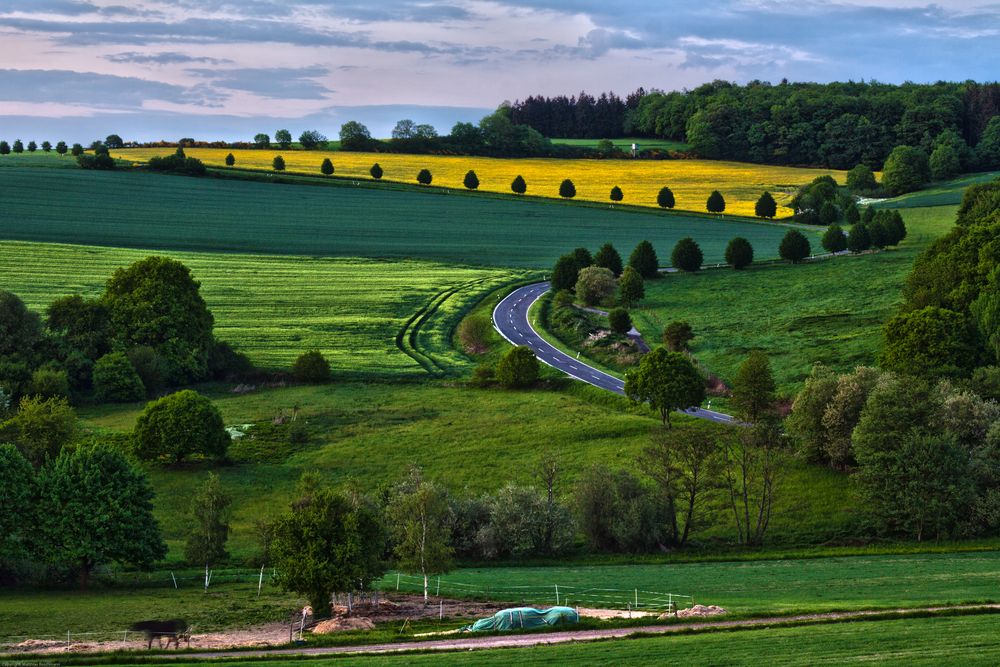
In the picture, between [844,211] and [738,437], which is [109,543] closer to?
[738,437]

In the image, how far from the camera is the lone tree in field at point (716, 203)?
162125 mm

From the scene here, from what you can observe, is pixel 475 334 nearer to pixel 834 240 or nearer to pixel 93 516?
pixel 834 240

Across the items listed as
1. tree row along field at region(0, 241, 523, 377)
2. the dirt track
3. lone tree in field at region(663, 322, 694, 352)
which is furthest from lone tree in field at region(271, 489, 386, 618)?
lone tree in field at region(663, 322, 694, 352)

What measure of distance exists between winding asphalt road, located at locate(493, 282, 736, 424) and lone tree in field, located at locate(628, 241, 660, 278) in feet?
31.1

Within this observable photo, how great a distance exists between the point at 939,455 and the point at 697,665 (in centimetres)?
3458

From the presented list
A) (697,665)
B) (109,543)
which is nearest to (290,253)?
(109,543)

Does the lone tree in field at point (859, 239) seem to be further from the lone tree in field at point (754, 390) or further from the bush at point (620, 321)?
the lone tree in field at point (754, 390)

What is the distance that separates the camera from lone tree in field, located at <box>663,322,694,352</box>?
96.2 m

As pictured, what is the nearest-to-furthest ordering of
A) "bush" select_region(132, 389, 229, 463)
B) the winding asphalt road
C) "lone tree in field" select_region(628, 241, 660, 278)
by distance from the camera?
"bush" select_region(132, 389, 229, 463) → the winding asphalt road → "lone tree in field" select_region(628, 241, 660, 278)

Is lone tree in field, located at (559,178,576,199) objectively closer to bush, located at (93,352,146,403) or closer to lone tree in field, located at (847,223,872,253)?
lone tree in field, located at (847,223,872,253)

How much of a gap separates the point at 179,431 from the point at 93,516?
20304 millimetres

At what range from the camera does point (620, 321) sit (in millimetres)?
101438

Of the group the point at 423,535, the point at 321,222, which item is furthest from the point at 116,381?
the point at 321,222

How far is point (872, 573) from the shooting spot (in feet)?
172
